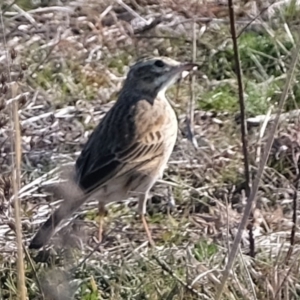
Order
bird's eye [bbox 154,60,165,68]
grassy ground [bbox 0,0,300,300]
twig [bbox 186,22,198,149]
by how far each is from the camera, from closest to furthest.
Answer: grassy ground [bbox 0,0,300,300], bird's eye [bbox 154,60,165,68], twig [bbox 186,22,198,149]

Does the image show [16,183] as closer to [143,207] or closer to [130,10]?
[143,207]

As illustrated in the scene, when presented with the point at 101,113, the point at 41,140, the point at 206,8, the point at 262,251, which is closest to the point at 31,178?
the point at 41,140

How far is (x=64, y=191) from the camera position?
12.7 ft

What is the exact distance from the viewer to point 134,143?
6.81 m

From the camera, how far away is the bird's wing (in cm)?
652

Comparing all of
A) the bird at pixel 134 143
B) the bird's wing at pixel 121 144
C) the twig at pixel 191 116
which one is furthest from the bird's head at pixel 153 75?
the twig at pixel 191 116

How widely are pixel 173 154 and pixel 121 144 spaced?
0.79 m

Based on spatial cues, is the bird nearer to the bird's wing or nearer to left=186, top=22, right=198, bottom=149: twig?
the bird's wing

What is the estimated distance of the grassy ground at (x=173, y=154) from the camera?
5.51 meters

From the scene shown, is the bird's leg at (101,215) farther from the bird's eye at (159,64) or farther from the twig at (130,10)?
the twig at (130,10)

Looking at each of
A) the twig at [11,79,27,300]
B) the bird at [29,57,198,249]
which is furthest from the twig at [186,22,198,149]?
the twig at [11,79,27,300]

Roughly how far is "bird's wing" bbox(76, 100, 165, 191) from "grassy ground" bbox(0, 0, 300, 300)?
11.0 inches

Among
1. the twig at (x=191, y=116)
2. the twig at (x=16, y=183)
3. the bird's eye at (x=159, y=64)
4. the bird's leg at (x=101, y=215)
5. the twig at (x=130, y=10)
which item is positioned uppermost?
the twig at (x=16, y=183)

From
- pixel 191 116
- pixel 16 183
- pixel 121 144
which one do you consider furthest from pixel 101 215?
pixel 16 183
